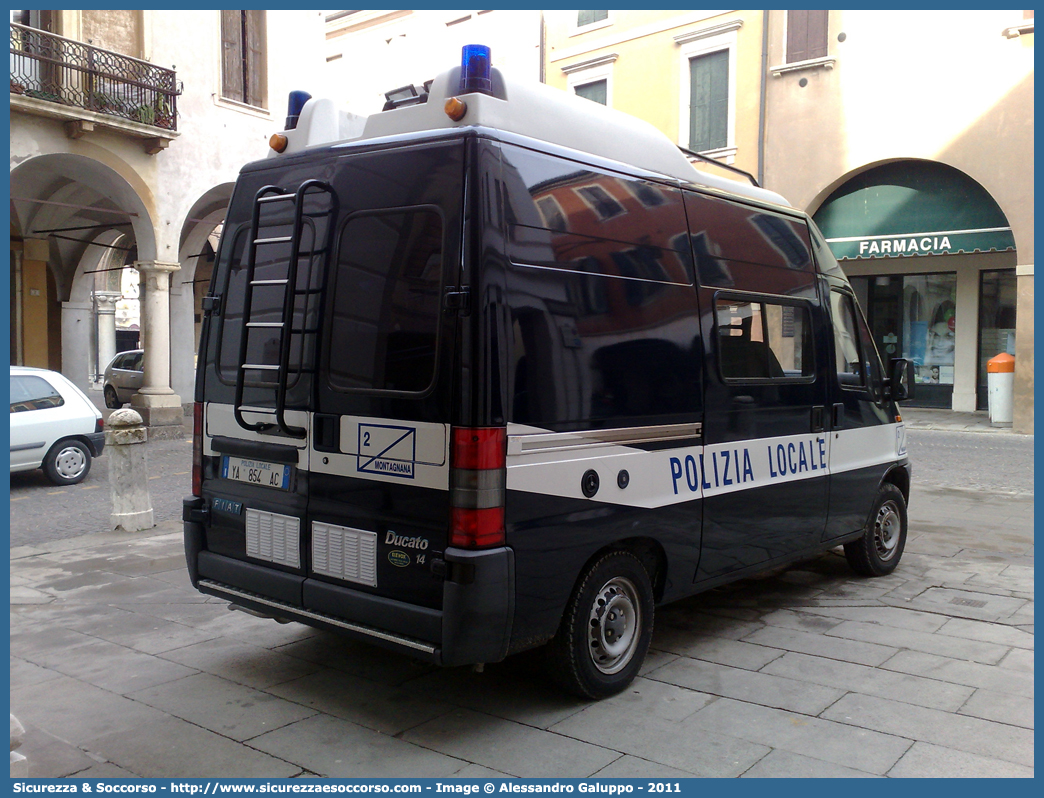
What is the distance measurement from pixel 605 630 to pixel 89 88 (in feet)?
48.0

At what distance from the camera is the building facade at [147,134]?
15148 millimetres

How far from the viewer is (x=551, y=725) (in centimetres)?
406

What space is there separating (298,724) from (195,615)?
1922 mm

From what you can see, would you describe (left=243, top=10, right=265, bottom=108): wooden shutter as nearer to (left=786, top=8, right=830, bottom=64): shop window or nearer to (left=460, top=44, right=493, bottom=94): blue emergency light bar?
(left=786, top=8, right=830, bottom=64): shop window

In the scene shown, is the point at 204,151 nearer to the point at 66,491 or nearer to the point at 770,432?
the point at 66,491

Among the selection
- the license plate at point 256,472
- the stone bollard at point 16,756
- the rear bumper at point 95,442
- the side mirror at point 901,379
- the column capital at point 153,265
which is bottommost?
the stone bollard at point 16,756

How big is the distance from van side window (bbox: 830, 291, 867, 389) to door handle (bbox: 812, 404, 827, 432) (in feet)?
1.06

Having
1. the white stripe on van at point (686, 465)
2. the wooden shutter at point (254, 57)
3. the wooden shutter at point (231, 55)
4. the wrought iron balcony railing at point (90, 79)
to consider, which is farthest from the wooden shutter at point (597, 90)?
the white stripe on van at point (686, 465)

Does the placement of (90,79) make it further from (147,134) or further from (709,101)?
(709,101)

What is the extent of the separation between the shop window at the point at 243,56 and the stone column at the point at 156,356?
3665 millimetres

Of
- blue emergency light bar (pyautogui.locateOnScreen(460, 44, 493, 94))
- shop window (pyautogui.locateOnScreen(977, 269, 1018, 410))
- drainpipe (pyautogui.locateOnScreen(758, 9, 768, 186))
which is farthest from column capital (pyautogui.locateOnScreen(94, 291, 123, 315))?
blue emergency light bar (pyautogui.locateOnScreen(460, 44, 493, 94))

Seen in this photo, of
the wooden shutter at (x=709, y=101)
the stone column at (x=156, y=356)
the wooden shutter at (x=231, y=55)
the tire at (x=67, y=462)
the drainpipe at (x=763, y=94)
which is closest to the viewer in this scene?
the tire at (x=67, y=462)

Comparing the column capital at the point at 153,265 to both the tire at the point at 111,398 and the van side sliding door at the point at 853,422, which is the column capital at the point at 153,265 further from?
the van side sliding door at the point at 853,422

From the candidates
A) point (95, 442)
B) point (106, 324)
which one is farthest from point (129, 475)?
point (106, 324)
